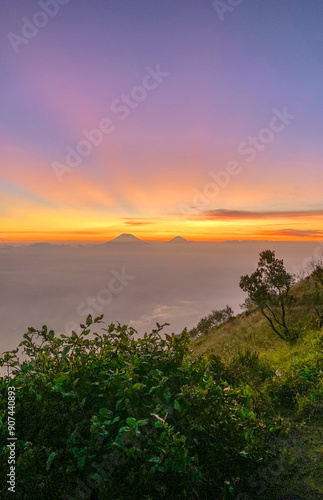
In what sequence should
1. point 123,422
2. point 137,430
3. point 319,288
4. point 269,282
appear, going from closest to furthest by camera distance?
point 137,430 < point 123,422 < point 269,282 < point 319,288

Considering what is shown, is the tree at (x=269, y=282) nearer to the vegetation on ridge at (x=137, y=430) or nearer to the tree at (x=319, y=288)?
the tree at (x=319, y=288)

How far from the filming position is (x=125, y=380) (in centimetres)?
347

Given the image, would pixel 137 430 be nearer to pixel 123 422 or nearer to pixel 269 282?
pixel 123 422

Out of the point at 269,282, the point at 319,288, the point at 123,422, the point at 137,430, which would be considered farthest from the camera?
the point at 319,288

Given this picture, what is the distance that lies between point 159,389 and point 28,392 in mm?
1424

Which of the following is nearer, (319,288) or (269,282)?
(269,282)

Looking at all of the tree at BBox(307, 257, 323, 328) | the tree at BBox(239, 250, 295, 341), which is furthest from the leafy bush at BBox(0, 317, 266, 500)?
the tree at BBox(239, 250, 295, 341)

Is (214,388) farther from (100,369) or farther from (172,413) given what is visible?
(100,369)

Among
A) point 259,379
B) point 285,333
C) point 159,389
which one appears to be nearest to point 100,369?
point 159,389

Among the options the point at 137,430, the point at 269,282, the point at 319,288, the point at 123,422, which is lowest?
the point at 123,422

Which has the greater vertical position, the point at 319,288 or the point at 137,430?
the point at 319,288

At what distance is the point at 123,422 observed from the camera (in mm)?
3271

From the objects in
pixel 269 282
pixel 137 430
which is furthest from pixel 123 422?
pixel 269 282

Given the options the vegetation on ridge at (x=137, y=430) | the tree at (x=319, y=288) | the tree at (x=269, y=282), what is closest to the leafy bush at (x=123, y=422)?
the vegetation on ridge at (x=137, y=430)
